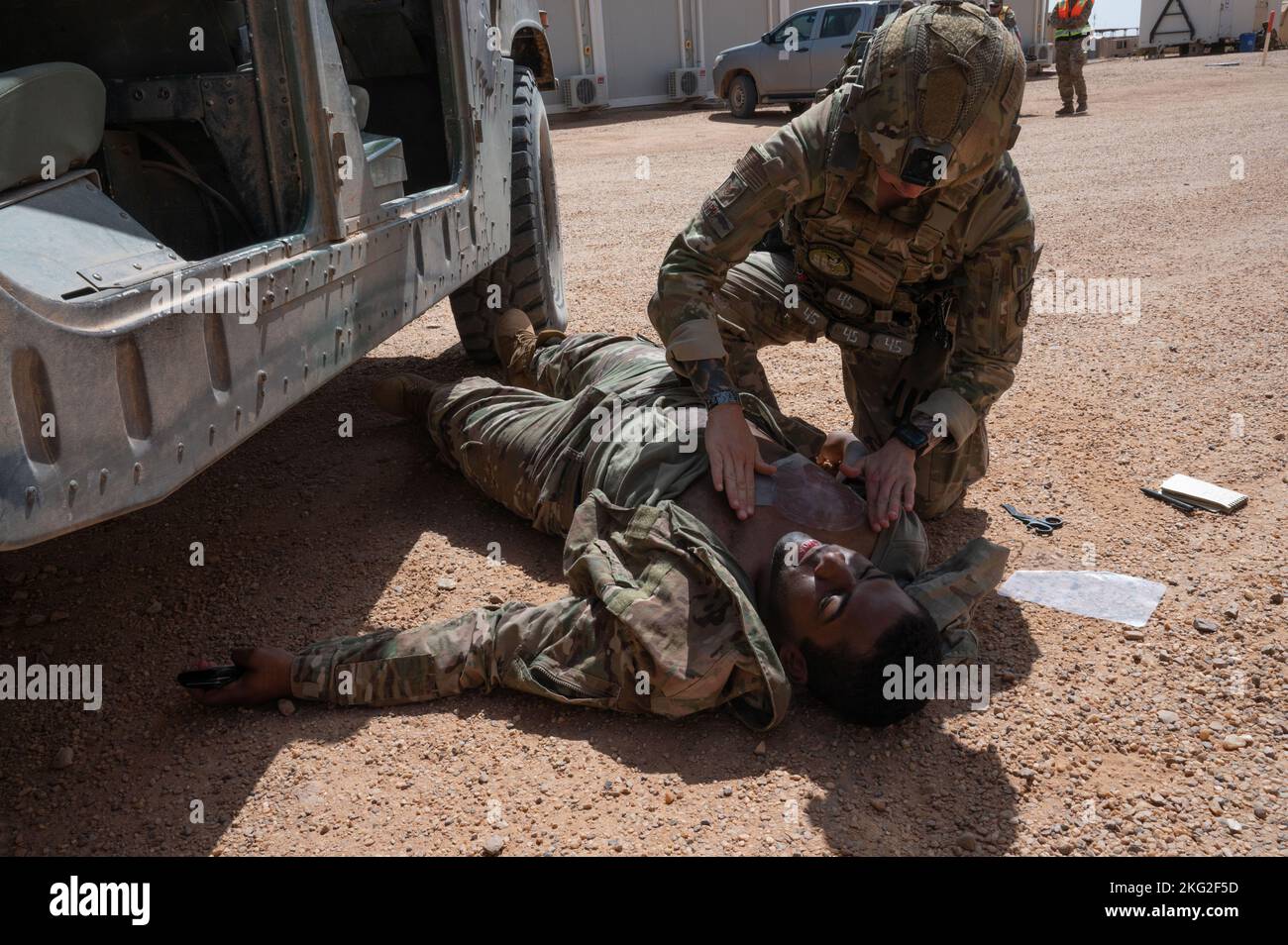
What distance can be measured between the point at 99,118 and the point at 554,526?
1.68 metres

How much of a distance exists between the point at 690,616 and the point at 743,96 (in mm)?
15130

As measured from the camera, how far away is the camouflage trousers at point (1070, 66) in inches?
535

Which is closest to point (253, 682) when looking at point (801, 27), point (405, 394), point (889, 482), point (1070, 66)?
point (405, 394)

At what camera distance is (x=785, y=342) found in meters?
3.94

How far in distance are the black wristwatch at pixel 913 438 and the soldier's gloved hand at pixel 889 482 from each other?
0.05ft

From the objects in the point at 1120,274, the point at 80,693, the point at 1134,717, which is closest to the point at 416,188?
the point at 80,693

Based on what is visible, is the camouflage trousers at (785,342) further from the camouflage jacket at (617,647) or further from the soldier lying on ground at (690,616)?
the camouflage jacket at (617,647)

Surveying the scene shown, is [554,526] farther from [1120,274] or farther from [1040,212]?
[1040,212]

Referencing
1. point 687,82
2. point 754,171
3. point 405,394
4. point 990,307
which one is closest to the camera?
point 754,171

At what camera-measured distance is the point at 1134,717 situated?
250 cm

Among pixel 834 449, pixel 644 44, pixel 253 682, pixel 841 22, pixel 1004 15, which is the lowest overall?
pixel 253 682

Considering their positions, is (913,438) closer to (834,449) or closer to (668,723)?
(834,449)

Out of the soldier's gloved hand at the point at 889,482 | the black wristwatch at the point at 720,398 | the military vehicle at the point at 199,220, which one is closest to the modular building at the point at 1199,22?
the military vehicle at the point at 199,220

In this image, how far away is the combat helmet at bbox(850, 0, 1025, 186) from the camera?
263cm
